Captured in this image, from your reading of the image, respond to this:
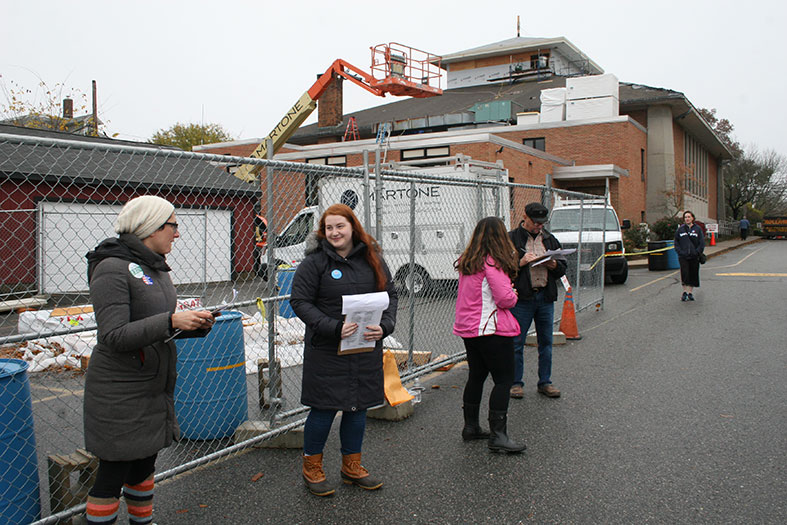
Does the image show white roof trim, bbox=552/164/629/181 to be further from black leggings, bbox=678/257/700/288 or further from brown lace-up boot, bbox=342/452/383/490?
brown lace-up boot, bbox=342/452/383/490

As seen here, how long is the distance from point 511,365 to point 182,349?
2.47m

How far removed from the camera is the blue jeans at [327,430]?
148 inches

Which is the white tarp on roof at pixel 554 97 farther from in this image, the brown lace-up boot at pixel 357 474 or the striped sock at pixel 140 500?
the striped sock at pixel 140 500

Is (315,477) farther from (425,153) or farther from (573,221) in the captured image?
(425,153)

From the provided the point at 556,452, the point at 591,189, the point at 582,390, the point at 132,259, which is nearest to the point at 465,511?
the point at 556,452

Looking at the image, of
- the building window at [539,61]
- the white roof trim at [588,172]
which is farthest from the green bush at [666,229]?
the building window at [539,61]

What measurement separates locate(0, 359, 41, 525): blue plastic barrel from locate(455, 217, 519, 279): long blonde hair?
9.56ft

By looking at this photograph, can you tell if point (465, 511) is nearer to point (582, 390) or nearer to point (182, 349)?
point (182, 349)

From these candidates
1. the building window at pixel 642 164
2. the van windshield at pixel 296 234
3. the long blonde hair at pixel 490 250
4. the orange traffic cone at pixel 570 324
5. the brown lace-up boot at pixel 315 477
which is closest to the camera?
the brown lace-up boot at pixel 315 477

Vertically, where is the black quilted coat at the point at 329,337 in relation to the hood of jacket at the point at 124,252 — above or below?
below

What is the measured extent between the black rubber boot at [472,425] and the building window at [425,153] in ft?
57.7

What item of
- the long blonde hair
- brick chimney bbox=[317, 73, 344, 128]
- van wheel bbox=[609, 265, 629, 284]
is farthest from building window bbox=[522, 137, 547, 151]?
the long blonde hair

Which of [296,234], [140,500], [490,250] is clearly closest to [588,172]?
[296,234]

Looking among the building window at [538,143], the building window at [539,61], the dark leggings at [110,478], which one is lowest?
the dark leggings at [110,478]
